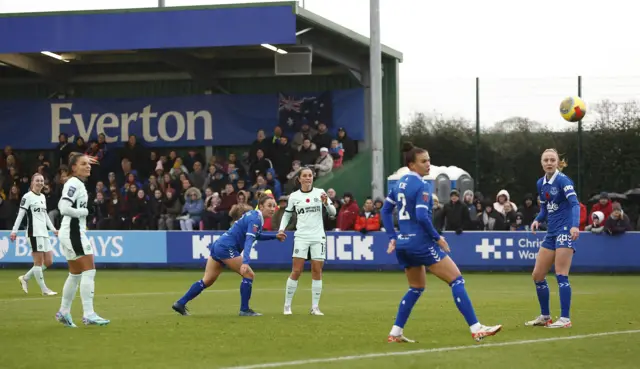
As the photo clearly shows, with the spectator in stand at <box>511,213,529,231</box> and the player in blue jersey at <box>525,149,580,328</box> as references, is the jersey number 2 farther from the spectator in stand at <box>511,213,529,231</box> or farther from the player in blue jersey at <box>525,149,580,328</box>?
the spectator in stand at <box>511,213,529,231</box>

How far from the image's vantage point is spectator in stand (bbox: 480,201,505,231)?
2742cm

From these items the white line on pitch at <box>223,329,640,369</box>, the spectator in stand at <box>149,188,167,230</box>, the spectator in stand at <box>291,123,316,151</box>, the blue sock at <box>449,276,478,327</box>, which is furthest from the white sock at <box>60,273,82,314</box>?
the spectator in stand at <box>291,123,316,151</box>

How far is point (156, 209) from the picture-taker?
3111 cm

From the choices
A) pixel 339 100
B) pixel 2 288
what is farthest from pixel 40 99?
pixel 2 288

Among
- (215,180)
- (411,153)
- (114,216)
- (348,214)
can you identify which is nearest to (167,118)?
(215,180)

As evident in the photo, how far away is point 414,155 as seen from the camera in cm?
1173

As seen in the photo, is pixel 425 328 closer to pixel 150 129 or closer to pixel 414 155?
pixel 414 155

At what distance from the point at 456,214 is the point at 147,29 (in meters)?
10.6

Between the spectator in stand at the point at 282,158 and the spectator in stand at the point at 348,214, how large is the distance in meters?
4.21

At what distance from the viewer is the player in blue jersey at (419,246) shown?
11.5 metres

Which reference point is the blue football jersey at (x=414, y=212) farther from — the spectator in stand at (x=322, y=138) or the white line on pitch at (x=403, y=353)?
the spectator in stand at (x=322, y=138)

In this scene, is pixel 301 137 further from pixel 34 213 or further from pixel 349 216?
pixel 34 213

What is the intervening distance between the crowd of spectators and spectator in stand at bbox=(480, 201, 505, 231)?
0.02 meters

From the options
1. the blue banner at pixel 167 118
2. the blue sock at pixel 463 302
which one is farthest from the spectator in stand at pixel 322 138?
the blue sock at pixel 463 302
